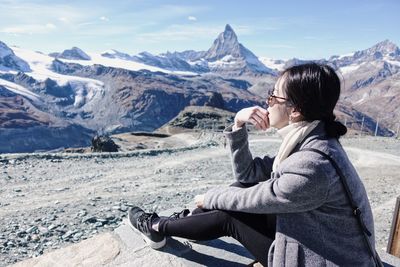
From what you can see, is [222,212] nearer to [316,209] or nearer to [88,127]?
[316,209]

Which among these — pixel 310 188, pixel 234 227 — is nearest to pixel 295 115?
pixel 310 188

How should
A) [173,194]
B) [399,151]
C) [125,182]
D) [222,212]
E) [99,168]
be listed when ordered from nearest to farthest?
1. [222,212]
2. [173,194]
3. [125,182]
4. [99,168]
5. [399,151]

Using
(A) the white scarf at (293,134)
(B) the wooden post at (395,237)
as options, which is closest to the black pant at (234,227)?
(A) the white scarf at (293,134)

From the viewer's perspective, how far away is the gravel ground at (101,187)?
7.87 metres

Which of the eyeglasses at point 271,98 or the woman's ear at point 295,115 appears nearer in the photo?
the woman's ear at point 295,115

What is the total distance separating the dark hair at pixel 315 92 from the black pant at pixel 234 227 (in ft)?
2.86

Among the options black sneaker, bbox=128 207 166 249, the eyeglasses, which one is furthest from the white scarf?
black sneaker, bbox=128 207 166 249

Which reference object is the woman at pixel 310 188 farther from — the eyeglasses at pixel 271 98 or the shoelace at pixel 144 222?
the shoelace at pixel 144 222

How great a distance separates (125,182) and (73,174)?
104 inches

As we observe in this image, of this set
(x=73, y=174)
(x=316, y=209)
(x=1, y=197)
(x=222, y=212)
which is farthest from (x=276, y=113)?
(x=73, y=174)

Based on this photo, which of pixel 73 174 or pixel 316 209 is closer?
pixel 316 209

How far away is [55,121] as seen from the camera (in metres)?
187

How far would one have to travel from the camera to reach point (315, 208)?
2830 millimetres

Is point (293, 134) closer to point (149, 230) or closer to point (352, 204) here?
point (352, 204)
